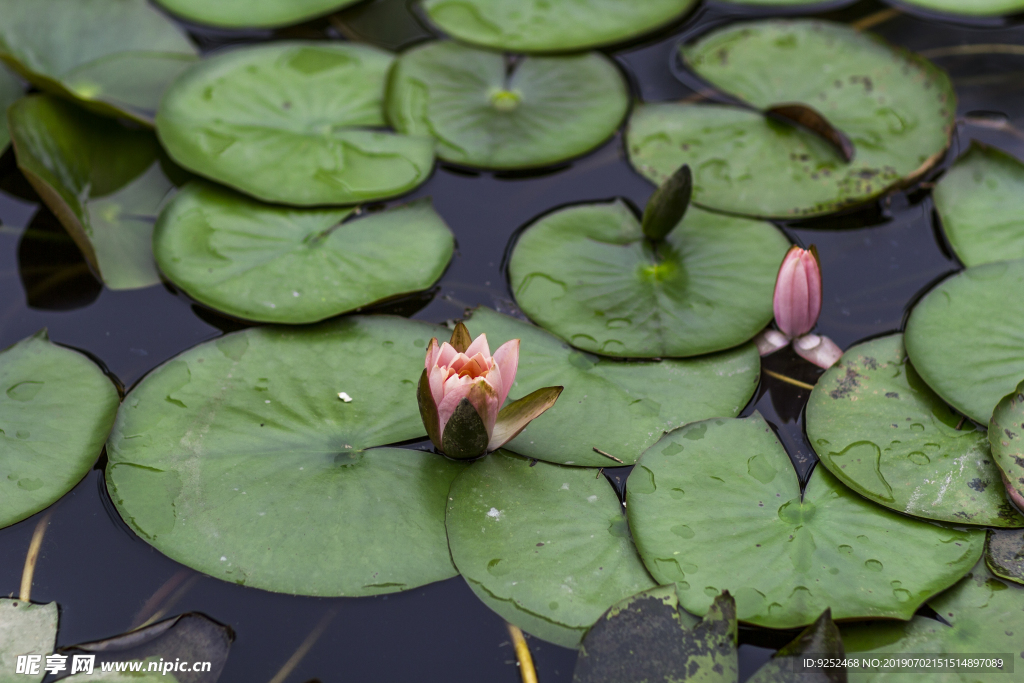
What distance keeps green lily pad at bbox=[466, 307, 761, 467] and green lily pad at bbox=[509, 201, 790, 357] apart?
0.06 m

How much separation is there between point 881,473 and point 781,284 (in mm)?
702

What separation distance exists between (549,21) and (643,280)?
172cm

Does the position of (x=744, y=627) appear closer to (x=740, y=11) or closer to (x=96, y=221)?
(x=96, y=221)

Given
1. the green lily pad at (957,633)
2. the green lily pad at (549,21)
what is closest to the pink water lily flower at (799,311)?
the green lily pad at (957,633)

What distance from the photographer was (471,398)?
2.11 meters

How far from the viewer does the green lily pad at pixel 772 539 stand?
2.01 m

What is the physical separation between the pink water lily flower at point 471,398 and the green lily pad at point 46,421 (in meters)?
1.14

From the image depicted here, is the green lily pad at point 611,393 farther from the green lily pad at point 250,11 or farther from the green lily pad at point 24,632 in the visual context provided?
the green lily pad at point 250,11

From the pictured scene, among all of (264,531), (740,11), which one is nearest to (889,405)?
(264,531)

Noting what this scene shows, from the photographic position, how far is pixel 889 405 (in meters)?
2.42

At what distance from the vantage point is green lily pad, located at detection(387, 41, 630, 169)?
3.27 metres

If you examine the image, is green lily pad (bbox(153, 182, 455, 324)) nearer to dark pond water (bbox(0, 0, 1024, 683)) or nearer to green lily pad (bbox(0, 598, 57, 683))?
dark pond water (bbox(0, 0, 1024, 683))

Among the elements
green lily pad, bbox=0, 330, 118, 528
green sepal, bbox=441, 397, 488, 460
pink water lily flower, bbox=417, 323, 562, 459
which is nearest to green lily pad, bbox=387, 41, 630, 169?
pink water lily flower, bbox=417, 323, 562, 459

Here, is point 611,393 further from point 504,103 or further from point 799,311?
point 504,103
